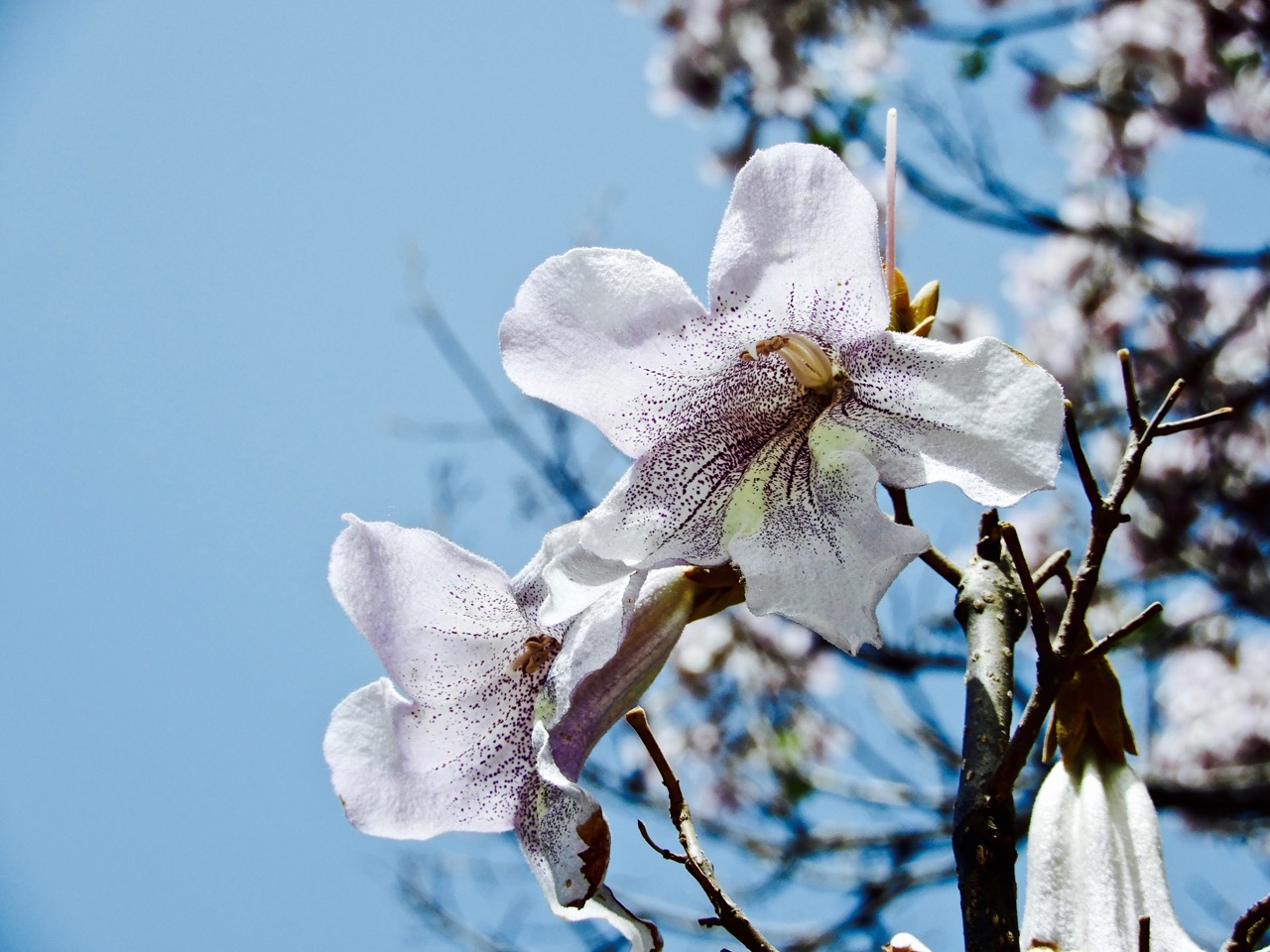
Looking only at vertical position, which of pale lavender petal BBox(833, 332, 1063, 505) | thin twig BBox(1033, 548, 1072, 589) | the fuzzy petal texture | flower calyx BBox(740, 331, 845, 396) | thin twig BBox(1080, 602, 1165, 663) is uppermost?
flower calyx BBox(740, 331, 845, 396)

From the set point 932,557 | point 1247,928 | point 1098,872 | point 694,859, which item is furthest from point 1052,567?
point 694,859

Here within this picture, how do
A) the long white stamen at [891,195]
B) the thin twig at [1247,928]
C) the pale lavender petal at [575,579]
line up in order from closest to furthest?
the thin twig at [1247,928]
the pale lavender petal at [575,579]
the long white stamen at [891,195]

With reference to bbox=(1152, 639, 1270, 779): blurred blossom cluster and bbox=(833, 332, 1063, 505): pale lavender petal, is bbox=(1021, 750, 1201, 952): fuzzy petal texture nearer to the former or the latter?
bbox=(833, 332, 1063, 505): pale lavender petal

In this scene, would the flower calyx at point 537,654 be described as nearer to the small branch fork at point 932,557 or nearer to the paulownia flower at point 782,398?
the paulownia flower at point 782,398

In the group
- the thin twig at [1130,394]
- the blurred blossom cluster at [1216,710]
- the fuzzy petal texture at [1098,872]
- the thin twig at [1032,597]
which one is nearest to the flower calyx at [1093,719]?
the fuzzy petal texture at [1098,872]

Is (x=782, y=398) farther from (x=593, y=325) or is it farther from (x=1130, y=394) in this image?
(x=1130, y=394)

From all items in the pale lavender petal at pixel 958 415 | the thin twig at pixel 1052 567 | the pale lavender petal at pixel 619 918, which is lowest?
the pale lavender petal at pixel 619 918

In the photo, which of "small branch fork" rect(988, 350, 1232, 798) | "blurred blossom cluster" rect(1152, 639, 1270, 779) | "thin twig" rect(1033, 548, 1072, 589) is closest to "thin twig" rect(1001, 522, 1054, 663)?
"small branch fork" rect(988, 350, 1232, 798)
